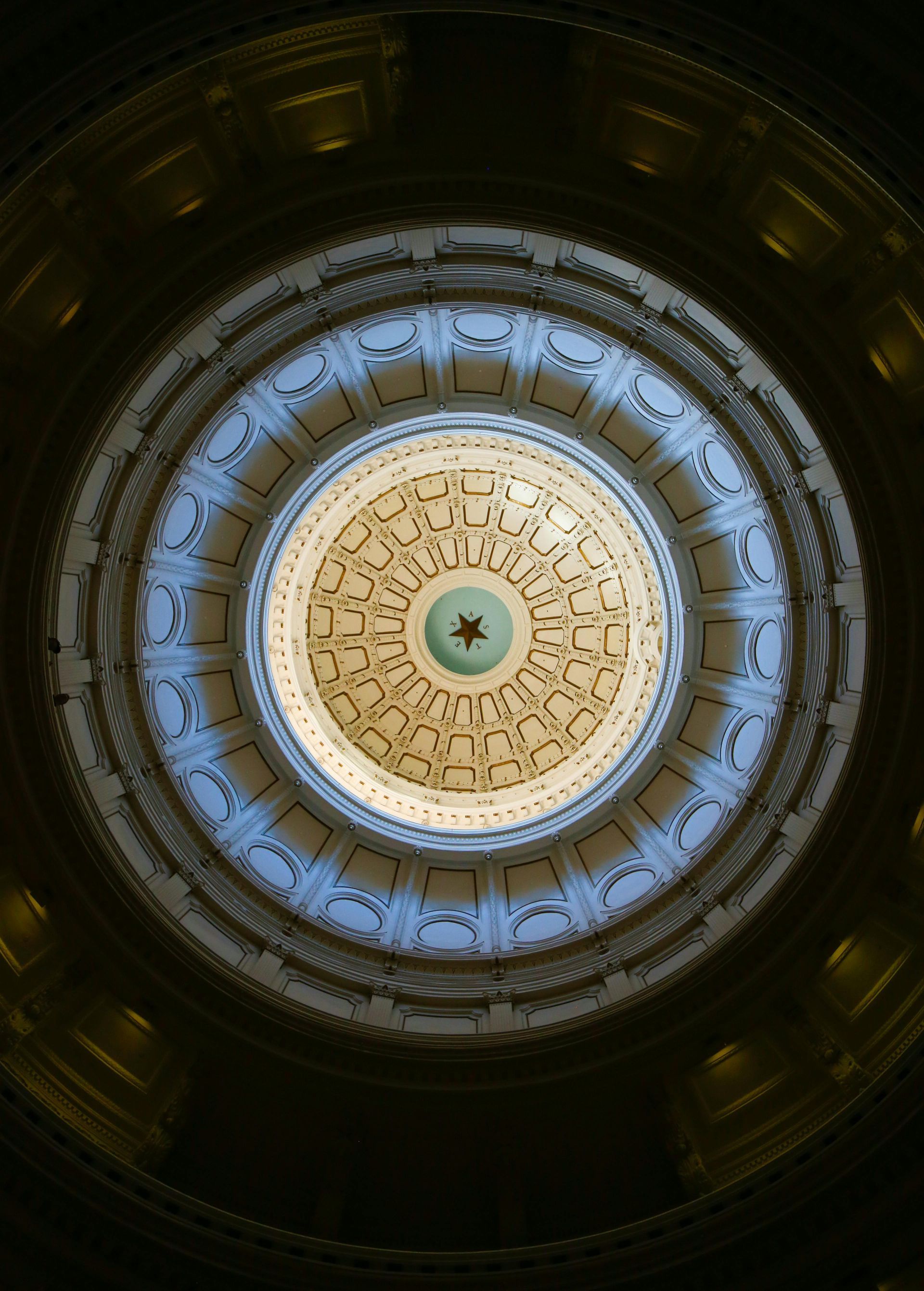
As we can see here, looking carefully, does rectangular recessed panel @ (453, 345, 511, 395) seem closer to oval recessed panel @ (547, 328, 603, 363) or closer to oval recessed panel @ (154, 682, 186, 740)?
oval recessed panel @ (547, 328, 603, 363)

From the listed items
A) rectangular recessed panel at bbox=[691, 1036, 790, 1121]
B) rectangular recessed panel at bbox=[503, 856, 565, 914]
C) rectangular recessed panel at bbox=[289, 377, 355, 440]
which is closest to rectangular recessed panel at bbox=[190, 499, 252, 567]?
rectangular recessed panel at bbox=[289, 377, 355, 440]

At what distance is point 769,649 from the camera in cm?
1484

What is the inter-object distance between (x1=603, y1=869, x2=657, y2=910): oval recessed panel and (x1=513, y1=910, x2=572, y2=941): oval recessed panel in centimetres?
91

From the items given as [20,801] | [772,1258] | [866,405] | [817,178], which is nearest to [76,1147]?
[20,801]

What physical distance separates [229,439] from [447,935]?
403 inches

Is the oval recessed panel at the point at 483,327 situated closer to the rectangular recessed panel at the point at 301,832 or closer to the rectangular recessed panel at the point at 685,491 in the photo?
the rectangular recessed panel at the point at 685,491

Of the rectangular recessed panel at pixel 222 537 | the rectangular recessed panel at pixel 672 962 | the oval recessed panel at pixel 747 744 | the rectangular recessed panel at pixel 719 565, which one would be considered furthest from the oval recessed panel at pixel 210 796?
the rectangular recessed panel at pixel 719 565

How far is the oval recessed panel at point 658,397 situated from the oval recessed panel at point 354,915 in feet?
36.0

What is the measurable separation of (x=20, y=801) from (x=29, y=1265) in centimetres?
556

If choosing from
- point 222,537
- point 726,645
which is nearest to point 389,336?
point 222,537

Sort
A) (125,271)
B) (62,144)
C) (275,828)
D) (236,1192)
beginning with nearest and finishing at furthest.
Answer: (62,144) → (125,271) → (236,1192) → (275,828)

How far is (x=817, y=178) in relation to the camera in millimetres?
9945

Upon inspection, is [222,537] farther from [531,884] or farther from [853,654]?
[853,654]

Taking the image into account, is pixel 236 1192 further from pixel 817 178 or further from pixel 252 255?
pixel 817 178
